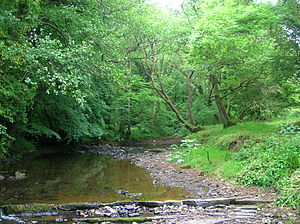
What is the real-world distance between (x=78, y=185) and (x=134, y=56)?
506 inches

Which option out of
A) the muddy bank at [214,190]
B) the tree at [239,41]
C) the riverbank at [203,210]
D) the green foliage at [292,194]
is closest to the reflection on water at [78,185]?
the muddy bank at [214,190]

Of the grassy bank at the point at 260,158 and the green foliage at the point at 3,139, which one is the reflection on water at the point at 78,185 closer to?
the green foliage at the point at 3,139

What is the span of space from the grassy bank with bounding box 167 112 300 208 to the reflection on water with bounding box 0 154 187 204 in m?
2.20

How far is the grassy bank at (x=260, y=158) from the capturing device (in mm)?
7416

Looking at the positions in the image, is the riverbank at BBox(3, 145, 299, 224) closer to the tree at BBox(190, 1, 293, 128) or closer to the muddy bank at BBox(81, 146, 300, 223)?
the muddy bank at BBox(81, 146, 300, 223)

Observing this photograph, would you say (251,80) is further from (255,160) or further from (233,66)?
(255,160)

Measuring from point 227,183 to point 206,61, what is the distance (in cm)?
711

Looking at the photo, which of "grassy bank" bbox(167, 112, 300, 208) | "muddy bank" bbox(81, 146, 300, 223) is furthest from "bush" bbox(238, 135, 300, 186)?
"muddy bank" bbox(81, 146, 300, 223)

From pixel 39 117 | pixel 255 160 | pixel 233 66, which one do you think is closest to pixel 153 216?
pixel 255 160

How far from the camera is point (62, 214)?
22.8 feet

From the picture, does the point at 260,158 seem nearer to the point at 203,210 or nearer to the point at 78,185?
the point at 203,210

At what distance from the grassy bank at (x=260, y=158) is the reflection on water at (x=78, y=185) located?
220 cm

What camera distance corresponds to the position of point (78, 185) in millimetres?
10422

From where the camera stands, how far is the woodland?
9654mm
